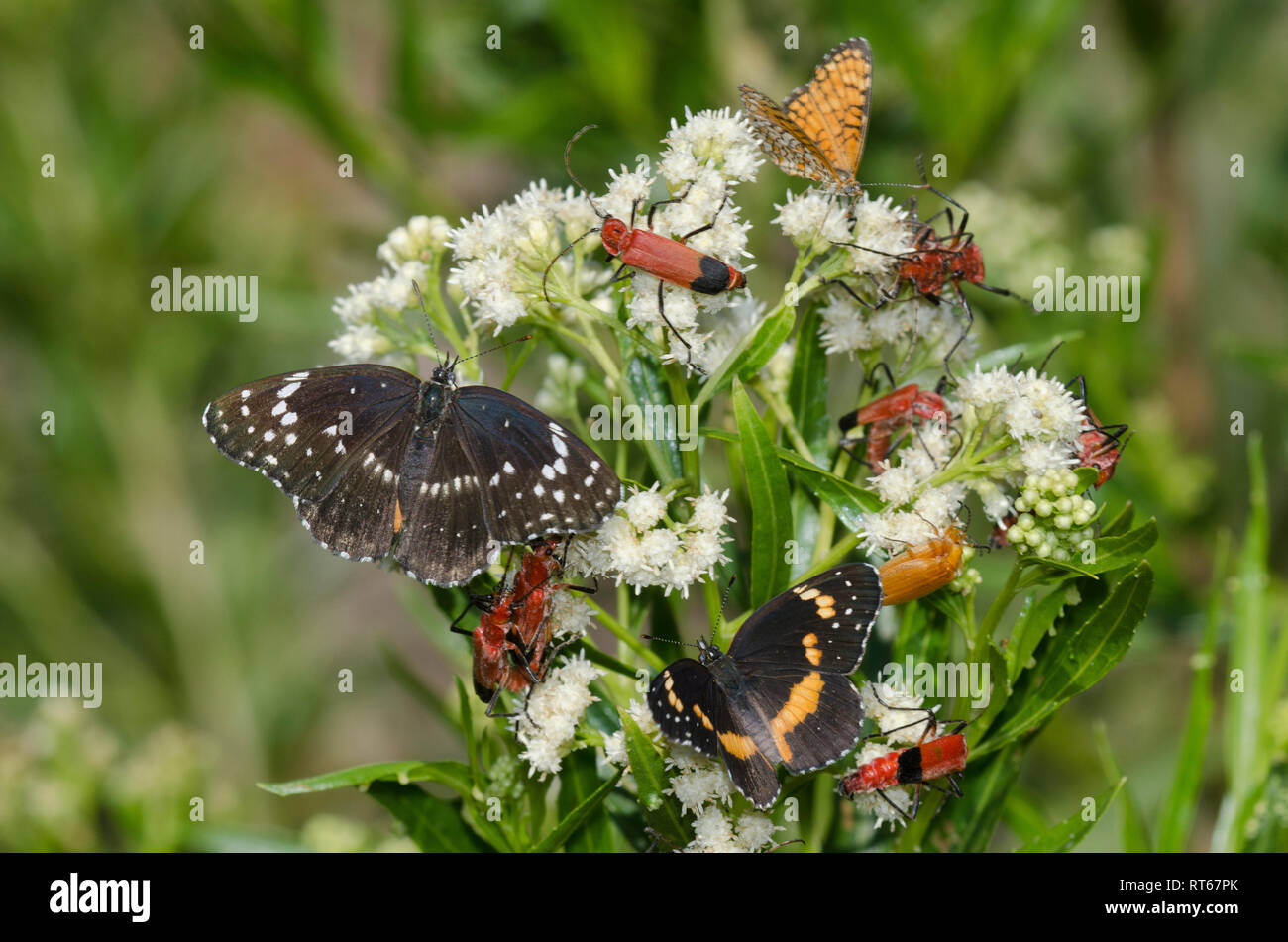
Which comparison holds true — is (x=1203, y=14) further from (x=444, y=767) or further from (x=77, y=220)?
(x=77, y=220)

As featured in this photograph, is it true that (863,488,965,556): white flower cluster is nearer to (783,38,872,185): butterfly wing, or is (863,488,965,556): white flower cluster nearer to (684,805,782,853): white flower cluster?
(684,805,782,853): white flower cluster

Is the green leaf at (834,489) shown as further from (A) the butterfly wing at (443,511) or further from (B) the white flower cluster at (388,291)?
(B) the white flower cluster at (388,291)

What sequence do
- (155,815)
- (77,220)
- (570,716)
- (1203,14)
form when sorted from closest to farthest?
1. (570,716)
2. (155,815)
3. (1203,14)
4. (77,220)

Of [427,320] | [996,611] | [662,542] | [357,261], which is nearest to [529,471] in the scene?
[662,542]

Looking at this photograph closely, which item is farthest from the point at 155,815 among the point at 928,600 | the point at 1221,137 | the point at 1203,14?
the point at 1221,137

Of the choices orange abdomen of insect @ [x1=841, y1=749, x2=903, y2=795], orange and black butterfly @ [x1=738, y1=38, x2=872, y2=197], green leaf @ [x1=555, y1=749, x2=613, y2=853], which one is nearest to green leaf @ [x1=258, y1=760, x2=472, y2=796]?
green leaf @ [x1=555, y1=749, x2=613, y2=853]

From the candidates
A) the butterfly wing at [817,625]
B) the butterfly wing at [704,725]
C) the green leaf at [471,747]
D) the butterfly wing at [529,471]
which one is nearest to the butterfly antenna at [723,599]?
the butterfly wing at [817,625]
